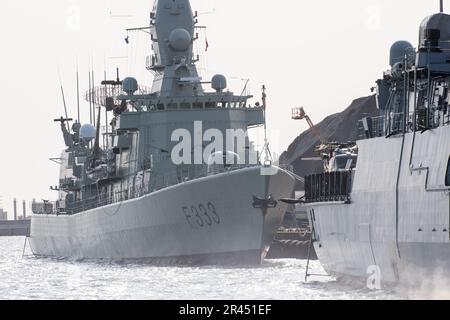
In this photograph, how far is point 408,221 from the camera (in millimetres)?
35938

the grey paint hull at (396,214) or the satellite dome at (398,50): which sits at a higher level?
the satellite dome at (398,50)

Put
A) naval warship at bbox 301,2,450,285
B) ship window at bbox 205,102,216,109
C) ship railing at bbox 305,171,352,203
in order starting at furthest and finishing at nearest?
ship window at bbox 205,102,216,109 < ship railing at bbox 305,171,352,203 < naval warship at bbox 301,2,450,285

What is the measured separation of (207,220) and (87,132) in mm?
24330

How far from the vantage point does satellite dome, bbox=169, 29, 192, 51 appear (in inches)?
2435

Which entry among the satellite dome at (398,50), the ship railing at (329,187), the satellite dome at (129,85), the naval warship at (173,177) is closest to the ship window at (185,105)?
the naval warship at (173,177)

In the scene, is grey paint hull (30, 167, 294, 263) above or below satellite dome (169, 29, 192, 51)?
below

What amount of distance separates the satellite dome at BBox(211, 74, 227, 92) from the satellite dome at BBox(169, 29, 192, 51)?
1.91m

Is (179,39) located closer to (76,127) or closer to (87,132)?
(87,132)

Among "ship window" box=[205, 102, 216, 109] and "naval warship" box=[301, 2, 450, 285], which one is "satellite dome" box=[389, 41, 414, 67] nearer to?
"naval warship" box=[301, 2, 450, 285]

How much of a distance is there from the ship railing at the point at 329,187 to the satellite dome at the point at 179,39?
14090 millimetres

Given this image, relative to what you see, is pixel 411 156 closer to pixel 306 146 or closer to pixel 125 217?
pixel 125 217

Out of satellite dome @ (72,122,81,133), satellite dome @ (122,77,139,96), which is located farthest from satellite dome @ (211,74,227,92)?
satellite dome @ (72,122,81,133)

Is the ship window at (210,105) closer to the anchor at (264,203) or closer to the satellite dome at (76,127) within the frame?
the anchor at (264,203)

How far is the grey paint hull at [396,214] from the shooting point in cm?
3409
